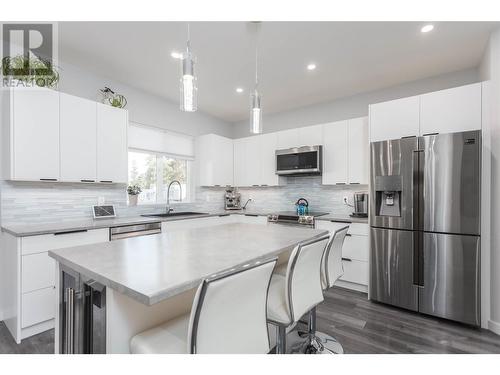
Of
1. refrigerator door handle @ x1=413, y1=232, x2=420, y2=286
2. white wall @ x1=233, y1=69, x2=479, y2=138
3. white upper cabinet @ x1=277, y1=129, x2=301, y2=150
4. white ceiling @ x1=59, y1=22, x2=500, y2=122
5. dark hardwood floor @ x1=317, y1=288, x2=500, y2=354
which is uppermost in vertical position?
white ceiling @ x1=59, y1=22, x2=500, y2=122

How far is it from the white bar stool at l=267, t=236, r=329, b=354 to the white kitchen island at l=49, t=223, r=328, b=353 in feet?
0.60

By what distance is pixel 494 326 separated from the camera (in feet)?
7.39

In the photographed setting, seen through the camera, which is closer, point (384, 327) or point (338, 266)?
point (338, 266)

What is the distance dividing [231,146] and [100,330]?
4.02 metres

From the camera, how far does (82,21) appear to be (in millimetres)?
2160

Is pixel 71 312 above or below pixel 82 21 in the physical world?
below

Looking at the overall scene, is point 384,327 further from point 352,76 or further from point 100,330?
point 352,76

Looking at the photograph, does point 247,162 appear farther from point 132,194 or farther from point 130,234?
point 130,234

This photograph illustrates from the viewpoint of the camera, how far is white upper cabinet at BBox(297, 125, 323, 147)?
3.87 meters

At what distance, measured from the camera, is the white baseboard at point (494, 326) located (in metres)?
2.23

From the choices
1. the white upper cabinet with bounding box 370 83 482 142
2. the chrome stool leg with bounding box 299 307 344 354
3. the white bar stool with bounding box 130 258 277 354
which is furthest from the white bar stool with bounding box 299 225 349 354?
the white upper cabinet with bounding box 370 83 482 142

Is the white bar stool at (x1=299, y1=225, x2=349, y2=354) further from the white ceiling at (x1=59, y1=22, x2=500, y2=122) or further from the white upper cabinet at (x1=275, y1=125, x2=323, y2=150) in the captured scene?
the white upper cabinet at (x1=275, y1=125, x2=323, y2=150)
